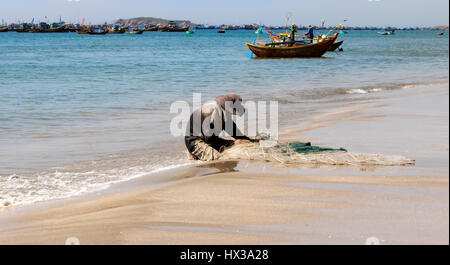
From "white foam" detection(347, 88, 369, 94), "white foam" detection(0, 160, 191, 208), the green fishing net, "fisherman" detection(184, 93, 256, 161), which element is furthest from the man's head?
"white foam" detection(347, 88, 369, 94)

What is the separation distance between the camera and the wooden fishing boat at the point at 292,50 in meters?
32.4

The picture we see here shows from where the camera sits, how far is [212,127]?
21.0 ft

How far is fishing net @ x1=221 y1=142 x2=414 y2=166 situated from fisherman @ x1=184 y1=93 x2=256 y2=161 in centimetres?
21

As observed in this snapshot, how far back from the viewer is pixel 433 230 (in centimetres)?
344

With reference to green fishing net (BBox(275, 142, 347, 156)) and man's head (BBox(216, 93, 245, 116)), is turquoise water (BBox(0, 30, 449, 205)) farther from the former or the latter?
green fishing net (BBox(275, 142, 347, 156))

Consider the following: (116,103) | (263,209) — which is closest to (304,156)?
(263,209)

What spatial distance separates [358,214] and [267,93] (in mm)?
11513

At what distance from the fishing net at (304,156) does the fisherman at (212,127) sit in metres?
0.21

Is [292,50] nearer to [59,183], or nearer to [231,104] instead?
[231,104]

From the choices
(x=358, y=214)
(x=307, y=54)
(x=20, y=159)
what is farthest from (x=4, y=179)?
(x=307, y=54)

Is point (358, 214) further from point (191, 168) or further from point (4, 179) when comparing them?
point (4, 179)

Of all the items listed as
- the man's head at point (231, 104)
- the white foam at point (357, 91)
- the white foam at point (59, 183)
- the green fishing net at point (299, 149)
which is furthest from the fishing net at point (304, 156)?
the white foam at point (357, 91)

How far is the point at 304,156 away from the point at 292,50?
27292mm

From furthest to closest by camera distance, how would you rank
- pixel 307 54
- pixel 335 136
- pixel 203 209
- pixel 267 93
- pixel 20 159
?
pixel 307 54 < pixel 267 93 < pixel 335 136 < pixel 20 159 < pixel 203 209
